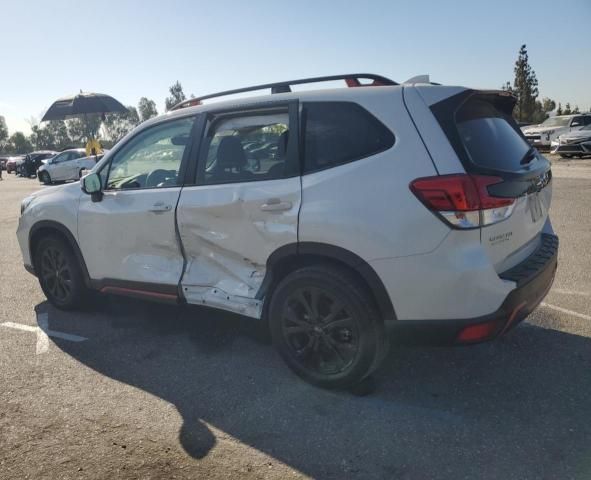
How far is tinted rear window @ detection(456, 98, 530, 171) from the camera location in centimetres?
274

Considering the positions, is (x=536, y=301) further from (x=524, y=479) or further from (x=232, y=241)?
(x=232, y=241)

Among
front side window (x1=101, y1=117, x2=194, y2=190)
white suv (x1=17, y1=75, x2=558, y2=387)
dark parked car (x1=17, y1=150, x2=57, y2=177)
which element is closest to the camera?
white suv (x1=17, y1=75, x2=558, y2=387)

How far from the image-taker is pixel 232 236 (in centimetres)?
332

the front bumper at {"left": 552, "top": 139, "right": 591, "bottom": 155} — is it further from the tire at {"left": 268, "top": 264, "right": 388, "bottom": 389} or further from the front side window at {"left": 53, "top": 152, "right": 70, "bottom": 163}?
the front side window at {"left": 53, "top": 152, "right": 70, "bottom": 163}

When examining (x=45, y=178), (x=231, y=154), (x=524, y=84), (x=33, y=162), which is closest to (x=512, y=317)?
(x=231, y=154)

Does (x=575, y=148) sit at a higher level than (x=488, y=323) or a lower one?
lower

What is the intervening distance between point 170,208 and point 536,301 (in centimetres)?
247

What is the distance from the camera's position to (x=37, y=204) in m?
4.64

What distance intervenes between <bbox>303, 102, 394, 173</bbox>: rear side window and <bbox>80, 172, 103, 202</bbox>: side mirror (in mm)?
1953

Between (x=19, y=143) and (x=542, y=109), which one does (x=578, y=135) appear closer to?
(x=542, y=109)

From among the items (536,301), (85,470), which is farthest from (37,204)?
(536,301)

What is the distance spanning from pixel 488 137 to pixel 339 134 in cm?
86

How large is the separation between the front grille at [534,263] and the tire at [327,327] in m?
0.76

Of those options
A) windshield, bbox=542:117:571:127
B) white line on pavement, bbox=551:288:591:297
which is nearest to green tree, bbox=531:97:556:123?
windshield, bbox=542:117:571:127
